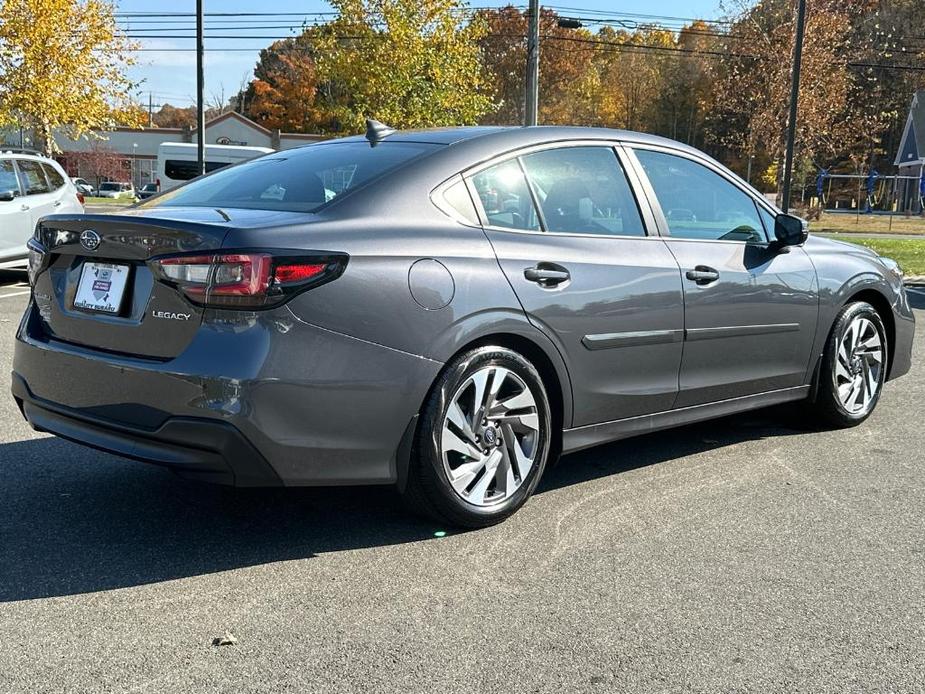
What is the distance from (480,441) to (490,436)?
2.0 inches

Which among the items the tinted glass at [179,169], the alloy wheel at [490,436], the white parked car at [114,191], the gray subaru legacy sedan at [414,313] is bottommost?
the white parked car at [114,191]

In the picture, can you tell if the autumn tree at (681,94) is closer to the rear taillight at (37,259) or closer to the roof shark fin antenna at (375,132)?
the roof shark fin antenna at (375,132)

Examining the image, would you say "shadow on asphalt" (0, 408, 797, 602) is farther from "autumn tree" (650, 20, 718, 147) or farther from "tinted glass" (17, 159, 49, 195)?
"autumn tree" (650, 20, 718, 147)

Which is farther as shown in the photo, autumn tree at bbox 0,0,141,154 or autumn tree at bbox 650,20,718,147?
Answer: autumn tree at bbox 650,20,718,147

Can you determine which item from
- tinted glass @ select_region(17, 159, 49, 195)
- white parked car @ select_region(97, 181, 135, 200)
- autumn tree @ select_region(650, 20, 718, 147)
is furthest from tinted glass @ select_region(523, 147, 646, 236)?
autumn tree @ select_region(650, 20, 718, 147)

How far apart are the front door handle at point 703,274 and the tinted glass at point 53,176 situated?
11.0 m

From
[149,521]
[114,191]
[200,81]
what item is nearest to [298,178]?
[149,521]

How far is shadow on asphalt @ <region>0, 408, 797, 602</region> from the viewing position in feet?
11.0

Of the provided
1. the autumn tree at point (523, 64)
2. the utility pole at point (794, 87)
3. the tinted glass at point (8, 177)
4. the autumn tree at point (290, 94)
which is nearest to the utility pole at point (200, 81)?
the tinted glass at point (8, 177)

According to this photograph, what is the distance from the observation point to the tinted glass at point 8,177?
12.2m

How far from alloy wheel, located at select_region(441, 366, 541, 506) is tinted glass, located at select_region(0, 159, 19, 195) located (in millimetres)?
10414

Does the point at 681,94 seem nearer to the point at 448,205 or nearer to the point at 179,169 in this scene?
the point at 179,169

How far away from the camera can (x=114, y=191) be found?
232ft

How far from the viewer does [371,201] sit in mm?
3623
